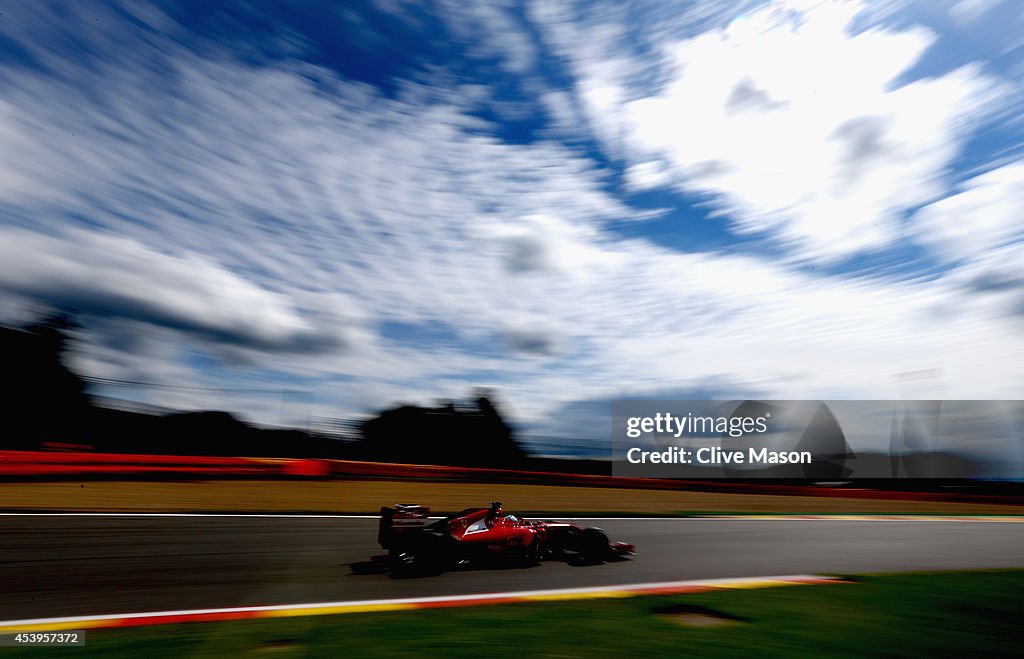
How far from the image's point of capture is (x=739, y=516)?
1755 centimetres

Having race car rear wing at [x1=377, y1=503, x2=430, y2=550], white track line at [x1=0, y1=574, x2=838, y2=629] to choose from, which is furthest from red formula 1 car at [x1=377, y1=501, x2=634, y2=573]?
white track line at [x1=0, y1=574, x2=838, y2=629]

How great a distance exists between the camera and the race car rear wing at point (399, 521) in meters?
7.28

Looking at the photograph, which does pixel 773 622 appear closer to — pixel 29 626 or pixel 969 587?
pixel 969 587

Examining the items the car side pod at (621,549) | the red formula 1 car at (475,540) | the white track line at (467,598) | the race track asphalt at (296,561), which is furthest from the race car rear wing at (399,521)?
the car side pod at (621,549)

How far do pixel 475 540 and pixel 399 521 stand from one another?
993 mm

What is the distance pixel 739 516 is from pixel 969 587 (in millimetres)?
10843

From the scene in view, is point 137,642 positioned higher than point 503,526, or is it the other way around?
point 503,526

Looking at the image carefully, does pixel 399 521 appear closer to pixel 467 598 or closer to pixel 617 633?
pixel 467 598

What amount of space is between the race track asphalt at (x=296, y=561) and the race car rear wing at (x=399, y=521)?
17.4 inches

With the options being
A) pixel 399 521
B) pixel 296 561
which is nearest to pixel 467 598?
pixel 399 521

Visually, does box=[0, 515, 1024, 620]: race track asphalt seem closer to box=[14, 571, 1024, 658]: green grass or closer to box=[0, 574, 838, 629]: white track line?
box=[0, 574, 838, 629]: white track line

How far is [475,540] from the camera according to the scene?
7480 millimetres

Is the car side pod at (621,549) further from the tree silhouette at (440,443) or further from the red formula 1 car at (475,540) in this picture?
the tree silhouette at (440,443)

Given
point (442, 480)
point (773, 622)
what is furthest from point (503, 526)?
point (442, 480)
